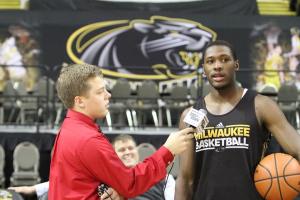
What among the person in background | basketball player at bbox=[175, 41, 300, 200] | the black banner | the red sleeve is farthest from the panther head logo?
the red sleeve

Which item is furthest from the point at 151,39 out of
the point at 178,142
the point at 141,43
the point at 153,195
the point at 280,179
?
the point at 178,142

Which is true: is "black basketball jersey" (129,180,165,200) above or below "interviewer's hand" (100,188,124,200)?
below

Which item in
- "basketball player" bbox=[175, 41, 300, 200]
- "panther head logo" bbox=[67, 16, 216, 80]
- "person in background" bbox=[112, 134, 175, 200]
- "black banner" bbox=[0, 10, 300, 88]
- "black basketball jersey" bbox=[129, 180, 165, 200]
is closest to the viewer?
"basketball player" bbox=[175, 41, 300, 200]

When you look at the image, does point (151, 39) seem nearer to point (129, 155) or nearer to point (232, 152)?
point (129, 155)

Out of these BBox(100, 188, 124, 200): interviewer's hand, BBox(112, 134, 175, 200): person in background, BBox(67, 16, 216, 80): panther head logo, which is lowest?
BBox(112, 134, 175, 200): person in background

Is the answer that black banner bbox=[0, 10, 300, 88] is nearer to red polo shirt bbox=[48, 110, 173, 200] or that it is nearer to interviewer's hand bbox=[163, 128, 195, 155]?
interviewer's hand bbox=[163, 128, 195, 155]

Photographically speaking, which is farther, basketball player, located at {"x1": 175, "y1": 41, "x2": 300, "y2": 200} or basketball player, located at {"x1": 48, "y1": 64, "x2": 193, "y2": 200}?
basketball player, located at {"x1": 175, "y1": 41, "x2": 300, "y2": 200}

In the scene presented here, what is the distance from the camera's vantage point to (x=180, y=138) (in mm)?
2852

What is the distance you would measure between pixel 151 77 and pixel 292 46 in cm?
354

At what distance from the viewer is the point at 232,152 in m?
3.18

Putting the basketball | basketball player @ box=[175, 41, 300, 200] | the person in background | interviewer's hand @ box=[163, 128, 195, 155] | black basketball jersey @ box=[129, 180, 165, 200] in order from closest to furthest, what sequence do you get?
interviewer's hand @ box=[163, 128, 195, 155]
the basketball
basketball player @ box=[175, 41, 300, 200]
the person in background
black basketball jersey @ box=[129, 180, 165, 200]

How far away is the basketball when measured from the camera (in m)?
3.04

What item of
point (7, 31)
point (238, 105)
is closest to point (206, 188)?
point (238, 105)

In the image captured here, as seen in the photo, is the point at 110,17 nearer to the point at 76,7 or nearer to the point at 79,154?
the point at 76,7
